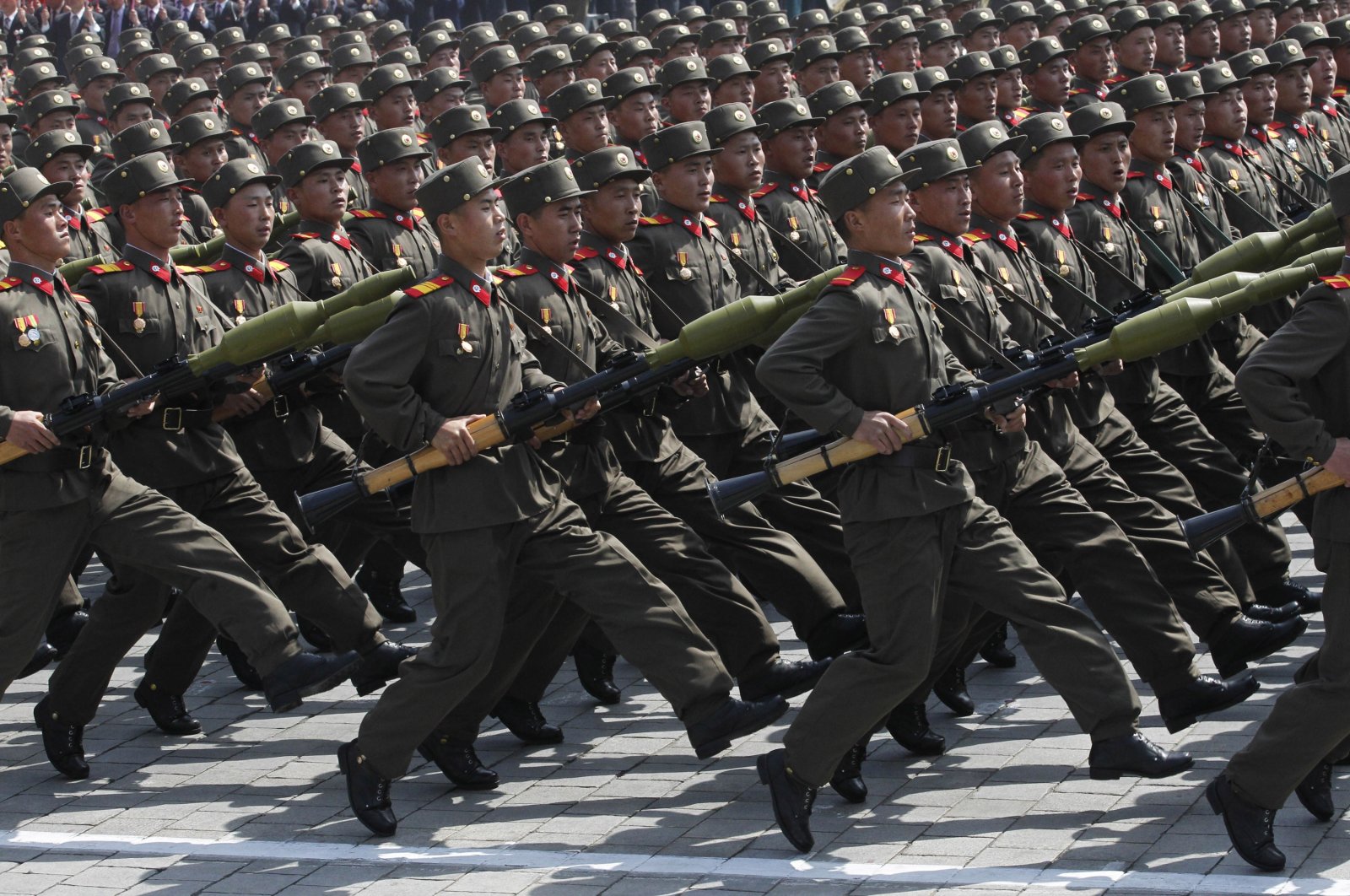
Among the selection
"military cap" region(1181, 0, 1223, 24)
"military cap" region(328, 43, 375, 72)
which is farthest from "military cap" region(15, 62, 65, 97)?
"military cap" region(1181, 0, 1223, 24)

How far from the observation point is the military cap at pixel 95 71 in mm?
15109

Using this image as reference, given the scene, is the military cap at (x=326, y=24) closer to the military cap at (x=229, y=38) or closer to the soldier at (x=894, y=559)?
the military cap at (x=229, y=38)

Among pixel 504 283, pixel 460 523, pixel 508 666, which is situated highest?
pixel 504 283

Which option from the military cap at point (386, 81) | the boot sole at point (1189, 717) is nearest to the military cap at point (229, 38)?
the military cap at point (386, 81)

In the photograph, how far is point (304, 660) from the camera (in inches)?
305

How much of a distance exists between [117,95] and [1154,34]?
6815mm

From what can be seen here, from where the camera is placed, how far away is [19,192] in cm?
795

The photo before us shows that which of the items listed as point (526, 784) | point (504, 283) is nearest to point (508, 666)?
point (526, 784)

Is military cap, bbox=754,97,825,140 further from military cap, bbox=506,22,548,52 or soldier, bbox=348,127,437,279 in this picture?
military cap, bbox=506,22,548,52

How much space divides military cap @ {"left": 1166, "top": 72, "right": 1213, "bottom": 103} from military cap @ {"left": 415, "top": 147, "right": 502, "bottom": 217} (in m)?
4.70

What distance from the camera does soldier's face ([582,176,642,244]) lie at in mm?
8695

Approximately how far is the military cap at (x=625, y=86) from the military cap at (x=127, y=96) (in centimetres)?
291

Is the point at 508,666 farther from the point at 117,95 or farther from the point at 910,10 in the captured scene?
the point at 910,10

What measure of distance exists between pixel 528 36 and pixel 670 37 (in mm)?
1064
